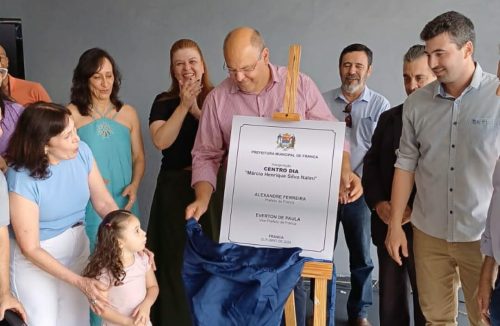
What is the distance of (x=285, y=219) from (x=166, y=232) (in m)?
1.04

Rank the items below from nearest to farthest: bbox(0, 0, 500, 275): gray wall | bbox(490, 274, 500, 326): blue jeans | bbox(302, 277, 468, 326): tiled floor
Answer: bbox(490, 274, 500, 326): blue jeans < bbox(302, 277, 468, 326): tiled floor < bbox(0, 0, 500, 275): gray wall

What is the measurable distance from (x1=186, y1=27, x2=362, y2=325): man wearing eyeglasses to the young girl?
216 millimetres

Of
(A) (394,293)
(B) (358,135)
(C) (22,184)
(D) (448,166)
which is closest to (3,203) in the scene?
(C) (22,184)

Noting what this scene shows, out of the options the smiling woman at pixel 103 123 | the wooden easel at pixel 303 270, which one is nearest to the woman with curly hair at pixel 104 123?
the smiling woman at pixel 103 123

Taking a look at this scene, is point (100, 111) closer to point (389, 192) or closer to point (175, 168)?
point (175, 168)

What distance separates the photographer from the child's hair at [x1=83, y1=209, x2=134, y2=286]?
1.82m

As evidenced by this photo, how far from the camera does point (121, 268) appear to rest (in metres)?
1.83

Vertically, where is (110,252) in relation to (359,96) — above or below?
below

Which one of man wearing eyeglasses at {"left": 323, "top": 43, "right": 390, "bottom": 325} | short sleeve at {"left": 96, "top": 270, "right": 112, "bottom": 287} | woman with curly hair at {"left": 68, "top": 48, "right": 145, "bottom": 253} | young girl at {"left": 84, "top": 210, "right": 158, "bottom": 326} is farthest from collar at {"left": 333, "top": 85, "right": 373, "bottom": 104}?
short sleeve at {"left": 96, "top": 270, "right": 112, "bottom": 287}

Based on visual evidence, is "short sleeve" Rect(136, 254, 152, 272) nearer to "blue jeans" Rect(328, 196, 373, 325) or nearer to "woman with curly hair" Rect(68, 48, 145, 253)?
"woman with curly hair" Rect(68, 48, 145, 253)

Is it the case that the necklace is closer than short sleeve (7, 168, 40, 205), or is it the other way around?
short sleeve (7, 168, 40, 205)

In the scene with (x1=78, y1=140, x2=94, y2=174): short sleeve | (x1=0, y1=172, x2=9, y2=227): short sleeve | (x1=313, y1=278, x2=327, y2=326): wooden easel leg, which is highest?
(x1=78, y1=140, x2=94, y2=174): short sleeve

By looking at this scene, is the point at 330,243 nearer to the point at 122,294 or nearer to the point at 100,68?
the point at 122,294

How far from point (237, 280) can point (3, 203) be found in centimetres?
76
